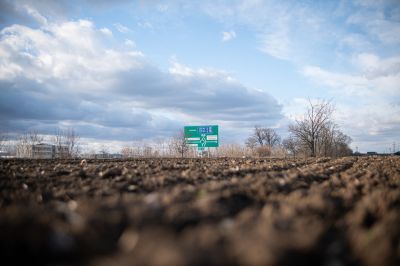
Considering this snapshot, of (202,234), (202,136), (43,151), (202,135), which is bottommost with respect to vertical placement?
(43,151)

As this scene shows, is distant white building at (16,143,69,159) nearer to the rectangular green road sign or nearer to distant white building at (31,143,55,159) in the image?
distant white building at (31,143,55,159)

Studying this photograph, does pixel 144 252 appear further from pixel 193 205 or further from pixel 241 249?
pixel 193 205

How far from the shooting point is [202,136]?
101ft

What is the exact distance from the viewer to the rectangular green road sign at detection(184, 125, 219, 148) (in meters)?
30.4

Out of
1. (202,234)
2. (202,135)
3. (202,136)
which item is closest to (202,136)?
(202,136)

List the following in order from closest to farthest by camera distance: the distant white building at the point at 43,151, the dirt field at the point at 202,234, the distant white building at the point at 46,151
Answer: the dirt field at the point at 202,234, the distant white building at the point at 43,151, the distant white building at the point at 46,151

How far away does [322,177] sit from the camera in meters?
5.10

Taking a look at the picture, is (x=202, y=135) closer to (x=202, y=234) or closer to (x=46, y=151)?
(x=46, y=151)

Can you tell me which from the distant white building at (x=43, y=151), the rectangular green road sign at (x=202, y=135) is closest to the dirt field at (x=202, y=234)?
the rectangular green road sign at (x=202, y=135)

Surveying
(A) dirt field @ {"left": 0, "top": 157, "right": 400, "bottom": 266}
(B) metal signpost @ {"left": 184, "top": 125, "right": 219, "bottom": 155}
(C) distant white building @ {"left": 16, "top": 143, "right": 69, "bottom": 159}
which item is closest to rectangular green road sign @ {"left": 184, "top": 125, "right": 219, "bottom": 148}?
(B) metal signpost @ {"left": 184, "top": 125, "right": 219, "bottom": 155}

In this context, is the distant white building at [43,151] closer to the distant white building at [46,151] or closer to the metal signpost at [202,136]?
the distant white building at [46,151]

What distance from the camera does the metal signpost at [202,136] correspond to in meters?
30.4

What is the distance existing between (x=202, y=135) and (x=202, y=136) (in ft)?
0.41

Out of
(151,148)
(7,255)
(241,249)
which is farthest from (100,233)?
(151,148)
